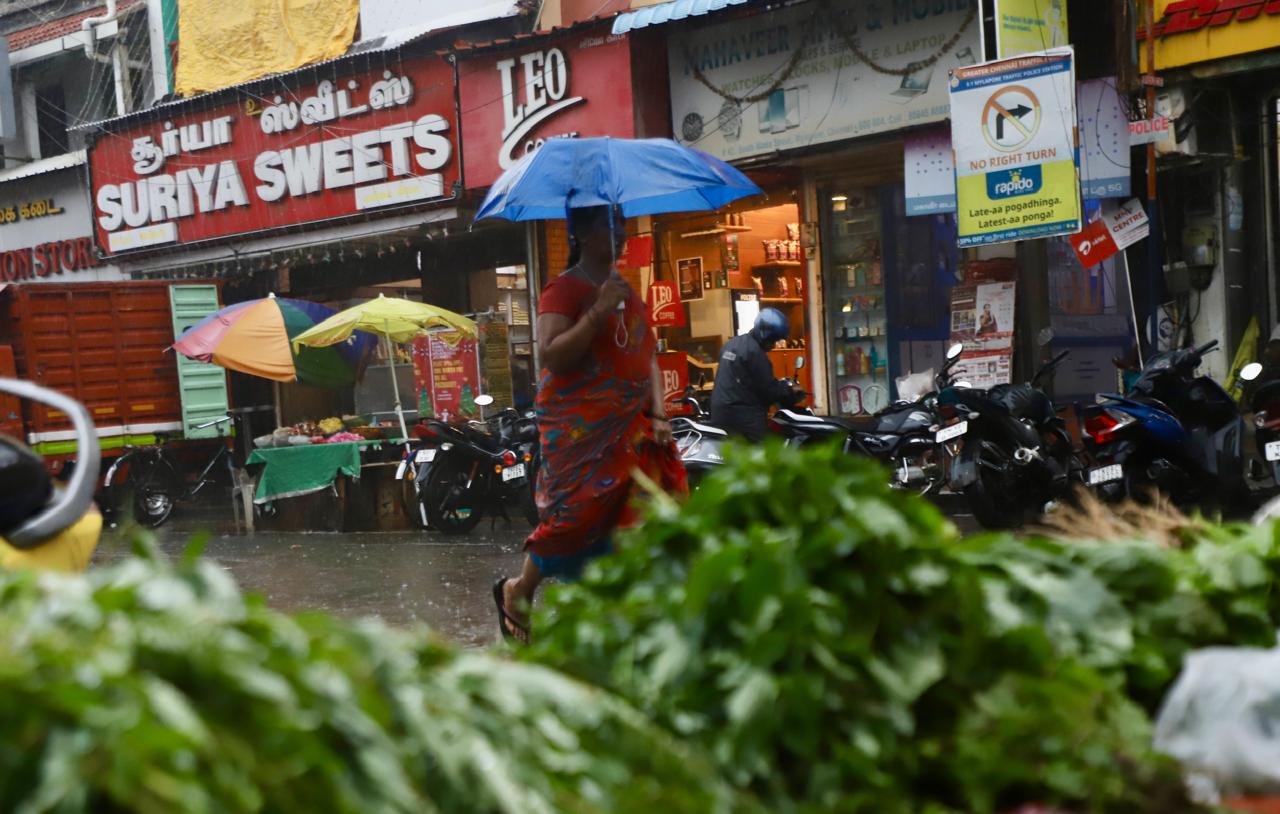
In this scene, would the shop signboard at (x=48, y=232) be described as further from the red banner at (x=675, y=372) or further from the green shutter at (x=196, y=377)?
the red banner at (x=675, y=372)

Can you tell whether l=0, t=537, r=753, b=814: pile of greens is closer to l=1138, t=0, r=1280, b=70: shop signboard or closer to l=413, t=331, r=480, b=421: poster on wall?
l=1138, t=0, r=1280, b=70: shop signboard

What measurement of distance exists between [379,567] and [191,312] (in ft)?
28.4

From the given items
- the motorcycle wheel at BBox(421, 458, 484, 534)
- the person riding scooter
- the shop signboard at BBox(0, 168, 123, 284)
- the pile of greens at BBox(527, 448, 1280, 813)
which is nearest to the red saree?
the pile of greens at BBox(527, 448, 1280, 813)

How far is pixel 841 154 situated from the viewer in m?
13.0

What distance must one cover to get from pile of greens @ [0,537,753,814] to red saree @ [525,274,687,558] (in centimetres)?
306

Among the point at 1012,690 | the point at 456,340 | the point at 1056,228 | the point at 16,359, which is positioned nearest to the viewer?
the point at 1012,690

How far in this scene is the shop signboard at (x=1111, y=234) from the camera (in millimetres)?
10688

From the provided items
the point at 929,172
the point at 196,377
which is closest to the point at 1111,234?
the point at 929,172

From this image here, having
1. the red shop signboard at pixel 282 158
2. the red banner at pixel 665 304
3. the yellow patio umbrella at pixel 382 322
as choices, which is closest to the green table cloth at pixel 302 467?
the yellow patio umbrella at pixel 382 322

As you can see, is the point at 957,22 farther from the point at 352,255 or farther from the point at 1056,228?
the point at 352,255

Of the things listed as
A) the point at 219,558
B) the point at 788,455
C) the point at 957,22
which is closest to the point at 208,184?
the point at 219,558

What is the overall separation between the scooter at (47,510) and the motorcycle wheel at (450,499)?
9.78 metres

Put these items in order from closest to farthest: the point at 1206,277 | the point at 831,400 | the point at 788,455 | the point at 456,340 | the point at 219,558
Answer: the point at 788,455
the point at 1206,277
the point at 219,558
the point at 831,400
the point at 456,340

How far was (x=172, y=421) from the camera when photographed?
17.4m
